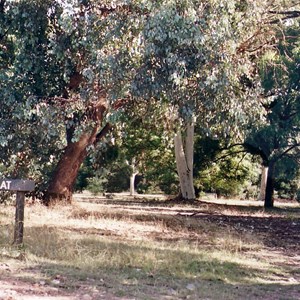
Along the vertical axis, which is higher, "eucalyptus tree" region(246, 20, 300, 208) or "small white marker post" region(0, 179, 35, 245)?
"eucalyptus tree" region(246, 20, 300, 208)

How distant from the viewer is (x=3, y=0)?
1428cm

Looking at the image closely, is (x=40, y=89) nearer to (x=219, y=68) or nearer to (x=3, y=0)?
(x=3, y=0)

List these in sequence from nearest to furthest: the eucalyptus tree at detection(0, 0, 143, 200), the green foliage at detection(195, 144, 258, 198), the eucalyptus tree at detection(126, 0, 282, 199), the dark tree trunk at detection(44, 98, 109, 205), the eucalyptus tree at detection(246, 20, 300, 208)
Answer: the eucalyptus tree at detection(126, 0, 282, 199)
the eucalyptus tree at detection(0, 0, 143, 200)
the dark tree trunk at detection(44, 98, 109, 205)
the eucalyptus tree at detection(246, 20, 300, 208)
the green foliage at detection(195, 144, 258, 198)

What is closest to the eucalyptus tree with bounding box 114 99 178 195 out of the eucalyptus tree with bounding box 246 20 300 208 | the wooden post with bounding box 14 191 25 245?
the eucalyptus tree with bounding box 246 20 300 208

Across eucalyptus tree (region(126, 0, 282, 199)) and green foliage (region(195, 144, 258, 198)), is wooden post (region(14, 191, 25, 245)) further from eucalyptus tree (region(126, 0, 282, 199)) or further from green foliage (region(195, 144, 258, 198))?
green foliage (region(195, 144, 258, 198))

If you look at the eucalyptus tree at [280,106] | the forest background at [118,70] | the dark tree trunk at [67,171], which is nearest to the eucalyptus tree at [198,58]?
the forest background at [118,70]

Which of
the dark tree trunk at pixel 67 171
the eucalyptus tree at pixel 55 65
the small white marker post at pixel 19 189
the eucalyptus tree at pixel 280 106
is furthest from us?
the eucalyptus tree at pixel 280 106

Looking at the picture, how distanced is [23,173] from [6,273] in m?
10.2

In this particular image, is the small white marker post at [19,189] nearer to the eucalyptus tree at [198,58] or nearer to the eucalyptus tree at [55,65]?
the eucalyptus tree at [198,58]

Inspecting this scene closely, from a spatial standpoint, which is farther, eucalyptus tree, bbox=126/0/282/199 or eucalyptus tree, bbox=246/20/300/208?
eucalyptus tree, bbox=246/20/300/208

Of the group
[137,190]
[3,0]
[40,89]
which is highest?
[3,0]

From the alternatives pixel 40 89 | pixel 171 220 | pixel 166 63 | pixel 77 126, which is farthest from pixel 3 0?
pixel 171 220

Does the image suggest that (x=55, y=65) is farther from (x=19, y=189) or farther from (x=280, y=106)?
(x=280, y=106)

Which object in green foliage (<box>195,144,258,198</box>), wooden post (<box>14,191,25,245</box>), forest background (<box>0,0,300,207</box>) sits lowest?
wooden post (<box>14,191,25,245</box>)
